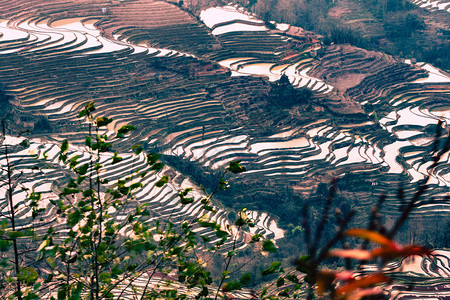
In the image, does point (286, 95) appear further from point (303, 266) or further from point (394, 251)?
point (394, 251)

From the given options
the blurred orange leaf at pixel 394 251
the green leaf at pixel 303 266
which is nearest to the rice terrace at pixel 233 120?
the green leaf at pixel 303 266

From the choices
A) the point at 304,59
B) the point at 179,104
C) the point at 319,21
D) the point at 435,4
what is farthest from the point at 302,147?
the point at 435,4

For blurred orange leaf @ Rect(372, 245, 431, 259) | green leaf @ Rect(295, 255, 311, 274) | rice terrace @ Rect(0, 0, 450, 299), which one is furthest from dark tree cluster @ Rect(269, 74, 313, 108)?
blurred orange leaf @ Rect(372, 245, 431, 259)

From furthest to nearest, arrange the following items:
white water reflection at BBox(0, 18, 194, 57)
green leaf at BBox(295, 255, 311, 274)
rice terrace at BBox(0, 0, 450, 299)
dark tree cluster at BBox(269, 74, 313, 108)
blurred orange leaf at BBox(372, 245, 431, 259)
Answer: white water reflection at BBox(0, 18, 194, 57)
dark tree cluster at BBox(269, 74, 313, 108)
rice terrace at BBox(0, 0, 450, 299)
green leaf at BBox(295, 255, 311, 274)
blurred orange leaf at BBox(372, 245, 431, 259)

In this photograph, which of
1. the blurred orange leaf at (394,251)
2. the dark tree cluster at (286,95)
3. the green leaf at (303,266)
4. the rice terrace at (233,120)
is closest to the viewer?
the blurred orange leaf at (394,251)

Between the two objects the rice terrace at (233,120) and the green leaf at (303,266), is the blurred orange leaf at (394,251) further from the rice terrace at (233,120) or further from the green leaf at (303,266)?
the rice terrace at (233,120)

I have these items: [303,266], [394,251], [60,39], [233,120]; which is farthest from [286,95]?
[394,251]

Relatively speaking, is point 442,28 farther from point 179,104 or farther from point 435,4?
point 179,104

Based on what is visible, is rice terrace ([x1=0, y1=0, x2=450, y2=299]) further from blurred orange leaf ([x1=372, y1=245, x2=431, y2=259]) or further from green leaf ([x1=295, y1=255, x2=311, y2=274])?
blurred orange leaf ([x1=372, y1=245, x2=431, y2=259])
